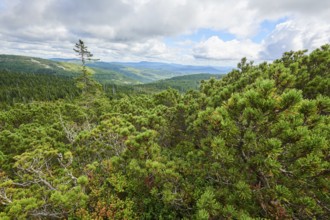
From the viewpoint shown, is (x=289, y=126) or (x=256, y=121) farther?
(x=256, y=121)

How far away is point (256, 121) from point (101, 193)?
26.7ft

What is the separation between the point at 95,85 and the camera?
98.3ft

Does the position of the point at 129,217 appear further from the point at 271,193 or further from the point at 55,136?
the point at 55,136

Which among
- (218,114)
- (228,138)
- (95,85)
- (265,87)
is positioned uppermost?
(265,87)

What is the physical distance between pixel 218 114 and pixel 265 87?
4.40 ft

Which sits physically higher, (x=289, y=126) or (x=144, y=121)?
(x=289, y=126)

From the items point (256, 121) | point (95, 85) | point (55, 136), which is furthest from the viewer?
point (95, 85)

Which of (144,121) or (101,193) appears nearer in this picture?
(101,193)

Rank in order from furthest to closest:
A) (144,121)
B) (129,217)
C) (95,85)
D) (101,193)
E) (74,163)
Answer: (95,85) → (74,163) → (144,121) → (101,193) → (129,217)

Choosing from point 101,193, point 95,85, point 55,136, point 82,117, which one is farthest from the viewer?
point 95,85

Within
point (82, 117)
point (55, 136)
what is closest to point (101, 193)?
point (55, 136)

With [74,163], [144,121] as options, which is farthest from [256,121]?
[74,163]

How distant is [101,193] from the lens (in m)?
9.07

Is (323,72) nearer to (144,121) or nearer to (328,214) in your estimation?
(328,214)
